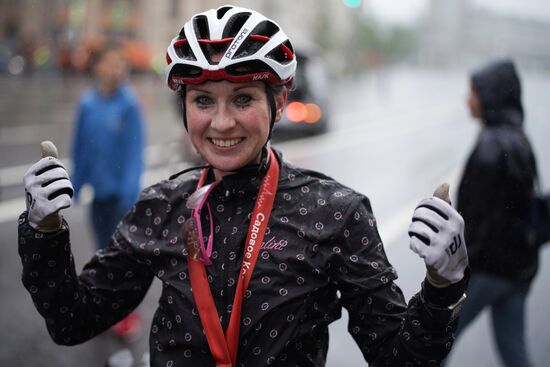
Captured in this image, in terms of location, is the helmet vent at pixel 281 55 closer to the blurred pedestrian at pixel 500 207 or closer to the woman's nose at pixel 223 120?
the woman's nose at pixel 223 120

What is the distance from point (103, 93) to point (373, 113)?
1893cm

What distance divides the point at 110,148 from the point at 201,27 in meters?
3.08

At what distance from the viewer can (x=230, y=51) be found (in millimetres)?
1920

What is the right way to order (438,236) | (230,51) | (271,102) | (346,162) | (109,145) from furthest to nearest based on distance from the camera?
(346,162) < (109,145) < (271,102) < (230,51) < (438,236)

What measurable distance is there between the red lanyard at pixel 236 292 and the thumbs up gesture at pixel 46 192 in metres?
0.40

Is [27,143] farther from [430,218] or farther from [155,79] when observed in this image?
[155,79]

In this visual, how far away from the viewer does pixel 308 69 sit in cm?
1423

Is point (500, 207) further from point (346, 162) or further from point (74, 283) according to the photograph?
point (346, 162)

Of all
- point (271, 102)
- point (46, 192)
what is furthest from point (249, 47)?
point (46, 192)

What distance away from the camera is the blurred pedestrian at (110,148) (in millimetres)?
4883

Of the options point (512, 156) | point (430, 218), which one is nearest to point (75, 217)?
point (512, 156)

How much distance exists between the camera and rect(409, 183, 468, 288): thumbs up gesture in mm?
1588

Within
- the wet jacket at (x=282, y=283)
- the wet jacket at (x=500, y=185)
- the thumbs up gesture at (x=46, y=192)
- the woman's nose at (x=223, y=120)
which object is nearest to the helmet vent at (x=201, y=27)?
the woman's nose at (x=223, y=120)

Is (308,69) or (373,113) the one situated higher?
(308,69)
